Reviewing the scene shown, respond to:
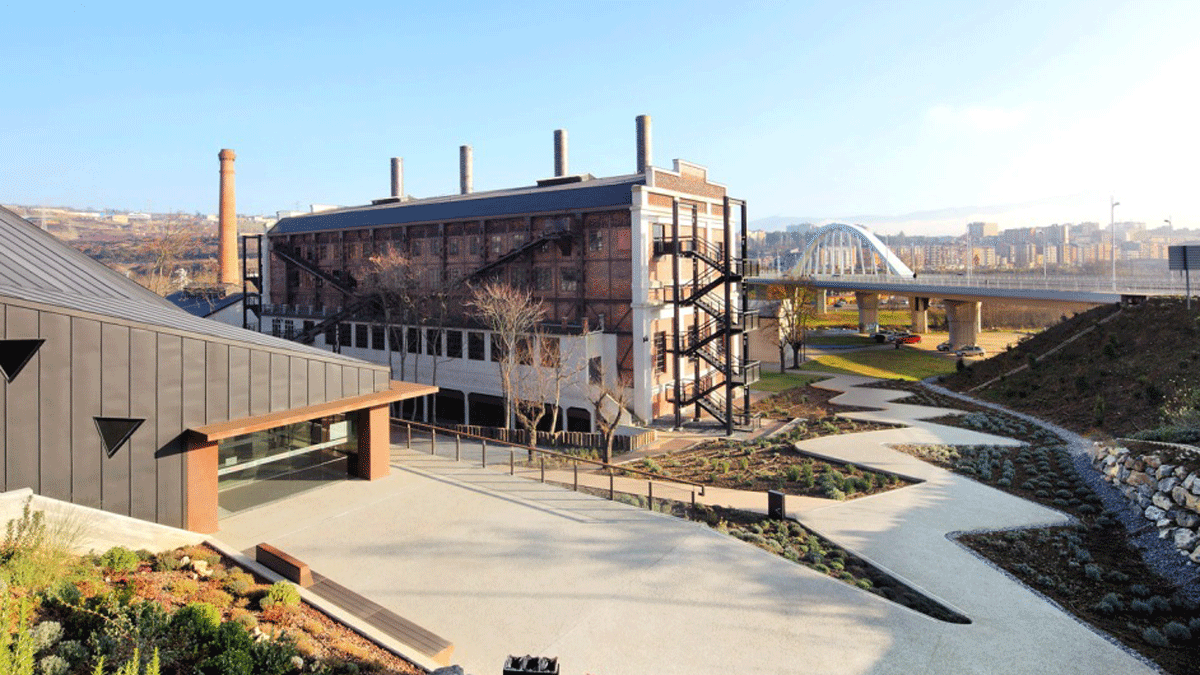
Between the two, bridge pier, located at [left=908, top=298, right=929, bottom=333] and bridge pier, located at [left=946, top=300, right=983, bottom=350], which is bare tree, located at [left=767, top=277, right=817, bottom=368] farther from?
bridge pier, located at [left=908, top=298, right=929, bottom=333]

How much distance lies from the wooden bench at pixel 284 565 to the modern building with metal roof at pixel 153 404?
230 cm

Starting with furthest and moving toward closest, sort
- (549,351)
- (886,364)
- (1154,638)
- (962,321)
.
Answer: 1. (962,321)
2. (886,364)
3. (549,351)
4. (1154,638)

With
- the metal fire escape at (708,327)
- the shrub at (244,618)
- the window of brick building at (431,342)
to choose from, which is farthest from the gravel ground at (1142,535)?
the window of brick building at (431,342)

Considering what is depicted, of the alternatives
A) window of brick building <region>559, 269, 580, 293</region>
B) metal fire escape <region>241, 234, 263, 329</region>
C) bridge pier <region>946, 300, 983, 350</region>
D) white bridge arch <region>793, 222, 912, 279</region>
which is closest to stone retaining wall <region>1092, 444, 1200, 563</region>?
window of brick building <region>559, 269, 580, 293</region>

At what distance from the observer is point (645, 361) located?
96.8 feet

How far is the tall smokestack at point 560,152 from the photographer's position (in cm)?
4328

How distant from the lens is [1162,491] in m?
15.9

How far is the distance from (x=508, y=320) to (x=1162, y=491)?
2171 cm

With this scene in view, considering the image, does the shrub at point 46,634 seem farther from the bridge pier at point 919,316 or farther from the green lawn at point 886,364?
the bridge pier at point 919,316

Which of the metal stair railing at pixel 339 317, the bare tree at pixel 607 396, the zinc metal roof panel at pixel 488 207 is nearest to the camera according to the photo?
the bare tree at pixel 607 396

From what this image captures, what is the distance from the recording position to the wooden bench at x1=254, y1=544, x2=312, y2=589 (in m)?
11.1

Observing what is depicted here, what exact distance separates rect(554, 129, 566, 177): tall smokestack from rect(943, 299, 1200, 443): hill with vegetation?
26617 mm

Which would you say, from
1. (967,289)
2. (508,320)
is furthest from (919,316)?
(508,320)

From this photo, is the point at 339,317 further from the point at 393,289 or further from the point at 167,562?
the point at 167,562
